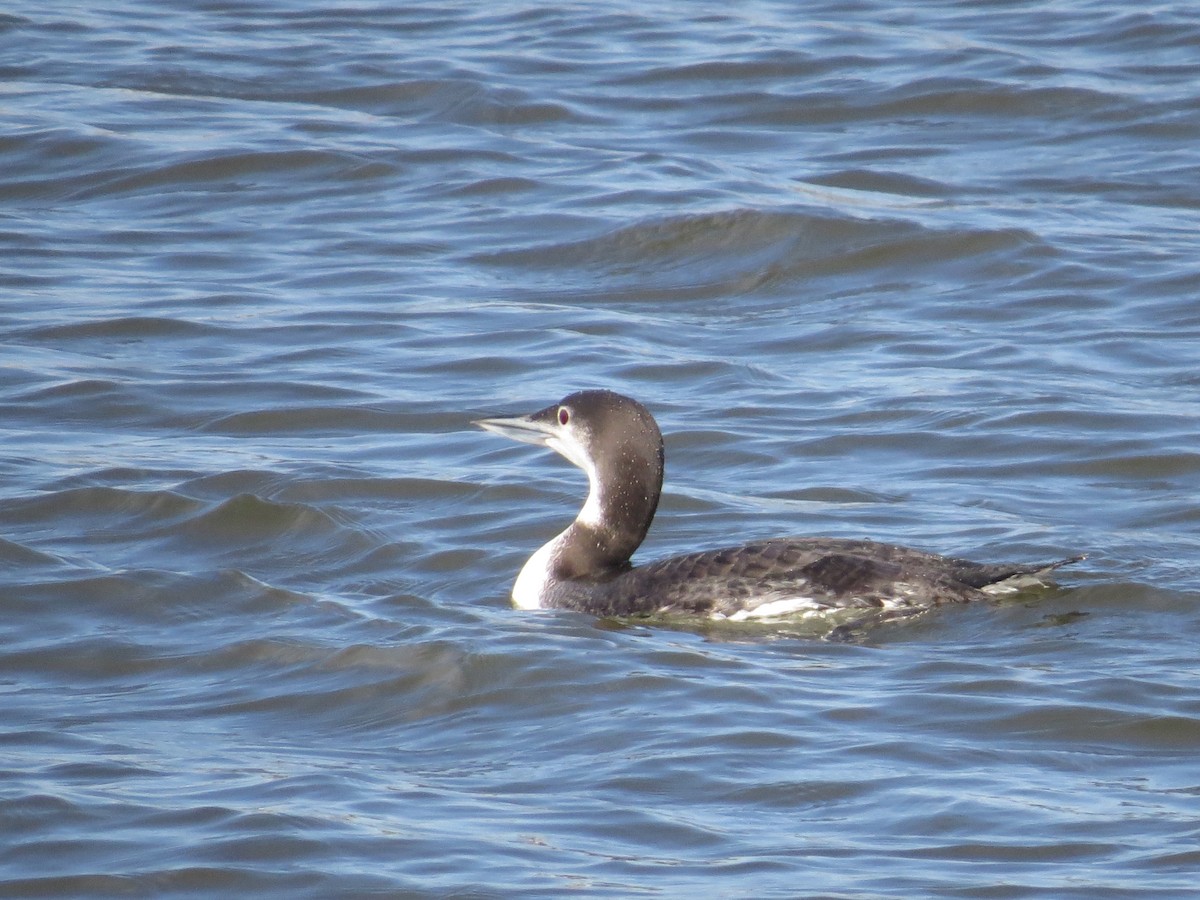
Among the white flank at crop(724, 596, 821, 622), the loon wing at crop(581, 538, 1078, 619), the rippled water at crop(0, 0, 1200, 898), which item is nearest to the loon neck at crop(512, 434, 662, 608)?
the rippled water at crop(0, 0, 1200, 898)

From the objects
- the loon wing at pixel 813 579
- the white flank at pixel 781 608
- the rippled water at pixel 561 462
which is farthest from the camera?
the white flank at pixel 781 608

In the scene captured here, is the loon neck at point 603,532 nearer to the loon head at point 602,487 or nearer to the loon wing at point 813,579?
the loon head at point 602,487

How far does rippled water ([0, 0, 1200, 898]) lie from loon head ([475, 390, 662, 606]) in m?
0.32

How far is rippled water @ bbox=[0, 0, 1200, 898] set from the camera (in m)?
5.79

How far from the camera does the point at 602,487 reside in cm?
827

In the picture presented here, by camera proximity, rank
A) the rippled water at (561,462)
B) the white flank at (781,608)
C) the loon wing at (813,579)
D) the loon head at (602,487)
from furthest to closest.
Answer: the loon head at (602,487), the white flank at (781,608), the loon wing at (813,579), the rippled water at (561,462)

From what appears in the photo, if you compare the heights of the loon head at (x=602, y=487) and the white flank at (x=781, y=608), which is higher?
the loon head at (x=602, y=487)

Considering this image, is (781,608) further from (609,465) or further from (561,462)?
(561,462)

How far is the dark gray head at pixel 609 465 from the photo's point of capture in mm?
8141

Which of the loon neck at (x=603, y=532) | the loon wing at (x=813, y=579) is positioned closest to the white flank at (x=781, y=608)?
the loon wing at (x=813, y=579)

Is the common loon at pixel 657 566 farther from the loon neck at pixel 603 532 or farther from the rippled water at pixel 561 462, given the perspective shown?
the rippled water at pixel 561 462

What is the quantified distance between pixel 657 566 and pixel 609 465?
0.47m

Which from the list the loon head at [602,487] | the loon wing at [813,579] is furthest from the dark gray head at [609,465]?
the loon wing at [813,579]

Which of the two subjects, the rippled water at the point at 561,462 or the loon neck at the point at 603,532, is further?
the loon neck at the point at 603,532
